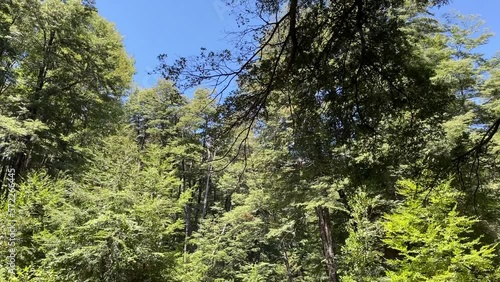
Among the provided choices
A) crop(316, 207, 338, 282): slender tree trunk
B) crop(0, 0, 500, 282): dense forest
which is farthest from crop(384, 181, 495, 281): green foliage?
crop(316, 207, 338, 282): slender tree trunk

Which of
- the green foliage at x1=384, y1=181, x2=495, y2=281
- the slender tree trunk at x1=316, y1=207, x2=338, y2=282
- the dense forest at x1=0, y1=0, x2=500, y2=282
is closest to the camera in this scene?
the dense forest at x1=0, y1=0, x2=500, y2=282

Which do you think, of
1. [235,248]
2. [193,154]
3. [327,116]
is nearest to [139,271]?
[327,116]

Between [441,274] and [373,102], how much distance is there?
190 inches

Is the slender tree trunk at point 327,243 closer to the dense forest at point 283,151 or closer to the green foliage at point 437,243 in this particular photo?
the dense forest at point 283,151

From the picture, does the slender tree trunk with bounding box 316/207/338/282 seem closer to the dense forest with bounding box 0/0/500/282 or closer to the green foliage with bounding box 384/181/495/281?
the dense forest with bounding box 0/0/500/282

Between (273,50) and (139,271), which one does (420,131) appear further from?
(139,271)

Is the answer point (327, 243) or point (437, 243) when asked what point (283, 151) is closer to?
point (327, 243)

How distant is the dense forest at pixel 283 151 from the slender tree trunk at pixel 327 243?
0.13ft

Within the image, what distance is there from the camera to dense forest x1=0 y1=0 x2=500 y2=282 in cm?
344

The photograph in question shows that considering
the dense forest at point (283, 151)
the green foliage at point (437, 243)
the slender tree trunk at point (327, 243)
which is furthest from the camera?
the slender tree trunk at point (327, 243)

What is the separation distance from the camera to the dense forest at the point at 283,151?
11.3 ft

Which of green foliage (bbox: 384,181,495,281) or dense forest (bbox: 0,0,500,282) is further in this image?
green foliage (bbox: 384,181,495,281)

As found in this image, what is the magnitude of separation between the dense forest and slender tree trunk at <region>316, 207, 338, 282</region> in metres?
0.04

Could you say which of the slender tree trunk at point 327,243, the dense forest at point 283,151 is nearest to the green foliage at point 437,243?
the dense forest at point 283,151
